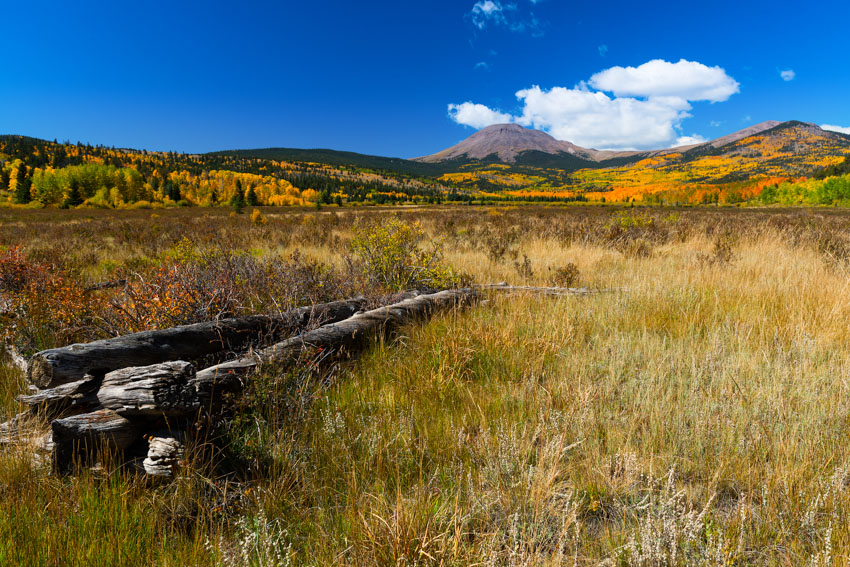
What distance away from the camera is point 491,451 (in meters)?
2.02

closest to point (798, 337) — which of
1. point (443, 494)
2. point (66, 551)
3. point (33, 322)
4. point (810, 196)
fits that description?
point (443, 494)

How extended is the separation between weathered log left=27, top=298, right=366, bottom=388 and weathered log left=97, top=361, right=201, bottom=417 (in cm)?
21

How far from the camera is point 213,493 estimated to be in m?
1.87

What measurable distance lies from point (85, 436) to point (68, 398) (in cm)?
47

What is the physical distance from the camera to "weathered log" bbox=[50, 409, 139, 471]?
191 cm

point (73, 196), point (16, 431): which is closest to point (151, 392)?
point (16, 431)

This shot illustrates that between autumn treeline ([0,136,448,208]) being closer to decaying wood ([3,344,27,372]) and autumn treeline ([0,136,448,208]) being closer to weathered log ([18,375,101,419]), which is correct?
decaying wood ([3,344,27,372])

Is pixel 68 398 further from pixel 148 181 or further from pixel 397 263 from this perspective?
pixel 148 181

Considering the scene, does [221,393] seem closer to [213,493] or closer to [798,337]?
[213,493]

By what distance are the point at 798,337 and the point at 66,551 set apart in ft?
17.9

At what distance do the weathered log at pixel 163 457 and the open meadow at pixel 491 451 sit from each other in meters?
0.07

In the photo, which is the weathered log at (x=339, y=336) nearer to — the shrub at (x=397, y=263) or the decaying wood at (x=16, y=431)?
the shrub at (x=397, y=263)

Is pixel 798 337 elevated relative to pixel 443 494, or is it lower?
elevated

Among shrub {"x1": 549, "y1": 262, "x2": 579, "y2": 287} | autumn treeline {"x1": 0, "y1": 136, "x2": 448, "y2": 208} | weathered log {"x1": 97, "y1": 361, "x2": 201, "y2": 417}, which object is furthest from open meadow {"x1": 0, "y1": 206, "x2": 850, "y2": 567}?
autumn treeline {"x1": 0, "y1": 136, "x2": 448, "y2": 208}
